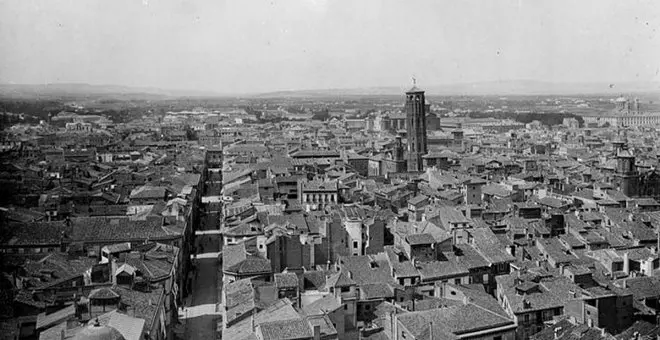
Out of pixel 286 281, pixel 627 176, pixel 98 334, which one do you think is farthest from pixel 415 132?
pixel 98 334

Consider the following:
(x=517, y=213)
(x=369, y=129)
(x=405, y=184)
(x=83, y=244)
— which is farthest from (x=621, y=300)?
(x=369, y=129)

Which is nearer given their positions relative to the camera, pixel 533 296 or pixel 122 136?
pixel 533 296

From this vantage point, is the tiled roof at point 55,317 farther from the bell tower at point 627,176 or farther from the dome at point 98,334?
the bell tower at point 627,176

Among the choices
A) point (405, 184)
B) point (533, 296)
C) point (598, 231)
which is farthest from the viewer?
point (405, 184)

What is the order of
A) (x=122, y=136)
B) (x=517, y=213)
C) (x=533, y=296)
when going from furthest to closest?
(x=122, y=136) → (x=517, y=213) → (x=533, y=296)

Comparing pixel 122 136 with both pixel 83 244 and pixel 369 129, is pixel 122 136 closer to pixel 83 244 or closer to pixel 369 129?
pixel 369 129
